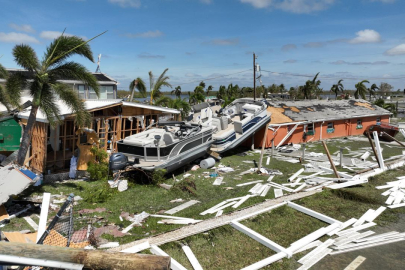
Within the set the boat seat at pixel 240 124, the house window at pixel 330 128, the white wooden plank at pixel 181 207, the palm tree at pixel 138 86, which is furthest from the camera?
the palm tree at pixel 138 86

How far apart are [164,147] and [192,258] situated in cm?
637

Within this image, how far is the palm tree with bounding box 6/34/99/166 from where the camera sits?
409 inches

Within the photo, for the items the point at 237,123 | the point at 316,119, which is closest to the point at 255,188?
the point at 237,123

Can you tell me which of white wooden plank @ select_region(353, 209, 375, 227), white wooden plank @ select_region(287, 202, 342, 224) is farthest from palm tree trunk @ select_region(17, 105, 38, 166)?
white wooden plank @ select_region(353, 209, 375, 227)

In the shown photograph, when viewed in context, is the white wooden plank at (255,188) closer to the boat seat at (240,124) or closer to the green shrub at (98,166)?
the boat seat at (240,124)

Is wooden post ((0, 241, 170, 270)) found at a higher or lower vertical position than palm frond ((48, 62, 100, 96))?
lower

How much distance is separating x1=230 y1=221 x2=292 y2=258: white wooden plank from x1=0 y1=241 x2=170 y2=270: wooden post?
15.5 ft

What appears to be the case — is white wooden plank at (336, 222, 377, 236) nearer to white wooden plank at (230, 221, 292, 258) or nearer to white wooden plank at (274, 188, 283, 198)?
white wooden plank at (230, 221, 292, 258)

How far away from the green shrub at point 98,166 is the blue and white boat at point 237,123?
235 inches

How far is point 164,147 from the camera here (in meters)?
12.4

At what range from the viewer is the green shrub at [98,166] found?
→ 12883 millimetres

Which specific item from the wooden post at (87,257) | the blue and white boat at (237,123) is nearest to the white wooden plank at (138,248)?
the wooden post at (87,257)

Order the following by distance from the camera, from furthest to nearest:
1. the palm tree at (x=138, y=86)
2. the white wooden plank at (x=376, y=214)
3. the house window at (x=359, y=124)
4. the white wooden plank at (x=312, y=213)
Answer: the palm tree at (x=138, y=86), the house window at (x=359, y=124), the white wooden plank at (x=376, y=214), the white wooden plank at (x=312, y=213)

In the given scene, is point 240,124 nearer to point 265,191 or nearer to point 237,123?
point 237,123
